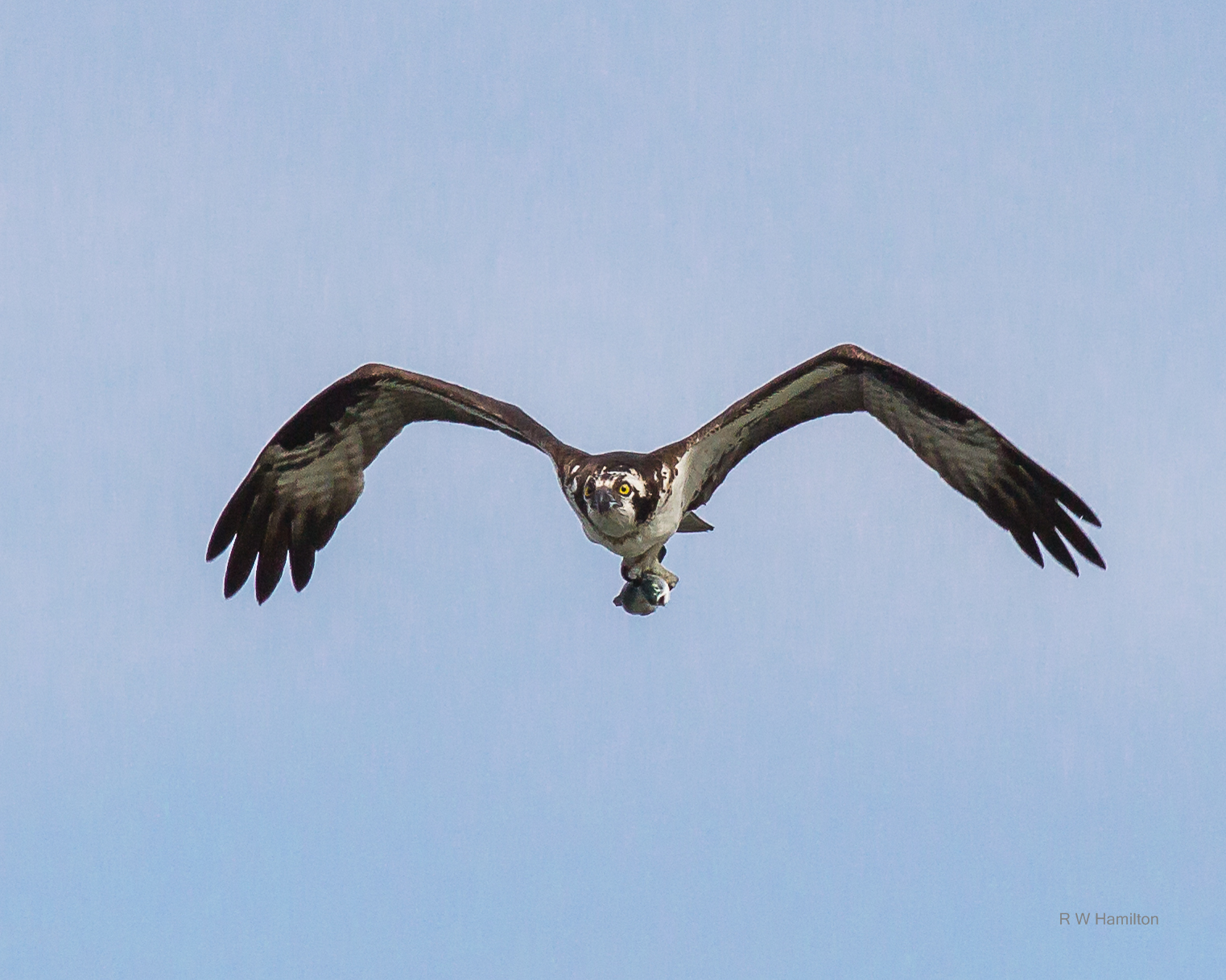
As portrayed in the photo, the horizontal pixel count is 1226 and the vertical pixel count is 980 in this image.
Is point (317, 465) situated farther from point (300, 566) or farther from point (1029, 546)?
point (1029, 546)

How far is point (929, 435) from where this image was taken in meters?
12.4

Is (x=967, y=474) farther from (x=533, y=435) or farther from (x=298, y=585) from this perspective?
(x=298, y=585)

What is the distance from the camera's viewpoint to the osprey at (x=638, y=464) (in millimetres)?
12008

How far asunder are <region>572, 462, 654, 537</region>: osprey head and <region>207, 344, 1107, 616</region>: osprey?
1 centimetres

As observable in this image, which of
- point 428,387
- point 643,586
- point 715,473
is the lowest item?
point 643,586

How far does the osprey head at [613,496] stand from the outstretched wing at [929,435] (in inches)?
24.1

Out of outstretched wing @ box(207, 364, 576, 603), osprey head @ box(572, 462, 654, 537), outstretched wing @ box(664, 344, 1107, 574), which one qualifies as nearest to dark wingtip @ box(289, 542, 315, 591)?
outstretched wing @ box(207, 364, 576, 603)

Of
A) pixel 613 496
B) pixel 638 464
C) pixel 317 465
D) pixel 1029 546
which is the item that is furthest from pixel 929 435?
pixel 317 465

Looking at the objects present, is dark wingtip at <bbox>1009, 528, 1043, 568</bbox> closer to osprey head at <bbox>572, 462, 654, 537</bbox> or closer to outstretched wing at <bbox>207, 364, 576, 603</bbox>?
osprey head at <bbox>572, 462, 654, 537</bbox>

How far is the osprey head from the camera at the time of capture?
39.1 feet

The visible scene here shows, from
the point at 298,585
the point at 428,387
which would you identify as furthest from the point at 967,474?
the point at 298,585

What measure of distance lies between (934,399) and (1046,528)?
121 cm

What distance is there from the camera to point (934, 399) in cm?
1195

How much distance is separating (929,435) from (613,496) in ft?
7.63
